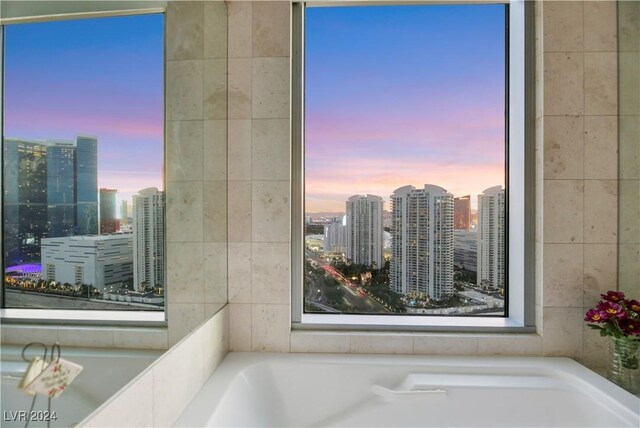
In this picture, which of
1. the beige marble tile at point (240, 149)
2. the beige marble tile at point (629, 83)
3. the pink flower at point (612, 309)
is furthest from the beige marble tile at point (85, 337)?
the beige marble tile at point (629, 83)

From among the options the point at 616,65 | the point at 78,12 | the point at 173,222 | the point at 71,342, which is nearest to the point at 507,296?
the point at 616,65

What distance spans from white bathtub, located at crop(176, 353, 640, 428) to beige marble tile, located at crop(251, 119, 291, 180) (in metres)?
0.81

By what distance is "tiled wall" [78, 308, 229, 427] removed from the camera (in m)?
0.72

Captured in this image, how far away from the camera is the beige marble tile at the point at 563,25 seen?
1.43 metres

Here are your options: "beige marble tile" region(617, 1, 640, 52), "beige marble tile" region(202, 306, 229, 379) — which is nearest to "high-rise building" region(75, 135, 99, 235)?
"beige marble tile" region(202, 306, 229, 379)

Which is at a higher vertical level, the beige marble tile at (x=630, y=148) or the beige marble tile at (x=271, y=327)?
the beige marble tile at (x=630, y=148)

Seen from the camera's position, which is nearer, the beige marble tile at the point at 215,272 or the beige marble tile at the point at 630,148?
the beige marble tile at the point at 215,272

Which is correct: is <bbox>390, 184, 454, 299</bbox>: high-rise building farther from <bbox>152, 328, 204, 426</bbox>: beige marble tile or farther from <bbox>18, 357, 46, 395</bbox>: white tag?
<bbox>18, 357, 46, 395</bbox>: white tag

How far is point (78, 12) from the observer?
64 cm

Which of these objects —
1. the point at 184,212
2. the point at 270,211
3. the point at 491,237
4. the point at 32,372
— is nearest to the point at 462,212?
the point at 491,237

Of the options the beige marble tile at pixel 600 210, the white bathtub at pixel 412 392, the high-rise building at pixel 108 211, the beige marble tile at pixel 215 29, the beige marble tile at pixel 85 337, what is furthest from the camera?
the beige marble tile at pixel 600 210

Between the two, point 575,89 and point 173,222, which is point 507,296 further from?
point 173,222

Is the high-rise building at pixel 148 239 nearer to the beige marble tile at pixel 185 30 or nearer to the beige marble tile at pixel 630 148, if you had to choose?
the beige marble tile at pixel 185 30

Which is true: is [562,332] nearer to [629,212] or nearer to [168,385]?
[629,212]
